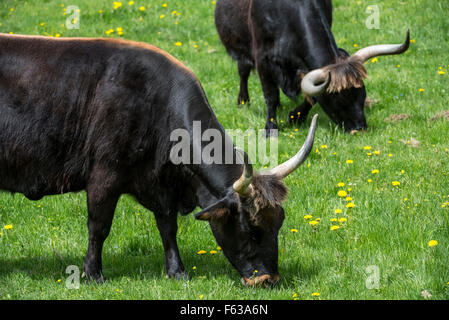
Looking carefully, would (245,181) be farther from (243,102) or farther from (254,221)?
(243,102)

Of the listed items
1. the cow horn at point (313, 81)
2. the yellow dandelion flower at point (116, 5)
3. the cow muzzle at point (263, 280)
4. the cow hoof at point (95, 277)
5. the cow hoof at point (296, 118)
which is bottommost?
the cow hoof at point (95, 277)

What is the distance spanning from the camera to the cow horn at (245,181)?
198 inches

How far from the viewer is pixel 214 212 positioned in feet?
17.5

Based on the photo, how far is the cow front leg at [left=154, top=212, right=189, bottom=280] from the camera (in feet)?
19.6

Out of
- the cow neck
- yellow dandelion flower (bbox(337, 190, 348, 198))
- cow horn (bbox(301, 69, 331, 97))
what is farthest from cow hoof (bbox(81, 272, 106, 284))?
the cow neck

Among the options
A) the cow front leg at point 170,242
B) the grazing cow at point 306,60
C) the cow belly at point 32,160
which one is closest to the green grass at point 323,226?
the cow front leg at point 170,242

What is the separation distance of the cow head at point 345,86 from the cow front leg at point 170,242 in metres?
3.33

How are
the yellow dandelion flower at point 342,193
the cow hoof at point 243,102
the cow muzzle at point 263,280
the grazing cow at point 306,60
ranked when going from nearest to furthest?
the cow muzzle at point 263,280, the yellow dandelion flower at point 342,193, the grazing cow at point 306,60, the cow hoof at point 243,102

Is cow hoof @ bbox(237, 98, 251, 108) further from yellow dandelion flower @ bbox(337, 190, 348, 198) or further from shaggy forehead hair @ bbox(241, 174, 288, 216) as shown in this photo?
shaggy forehead hair @ bbox(241, 174, 288, 216)

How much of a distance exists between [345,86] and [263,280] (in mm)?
4099

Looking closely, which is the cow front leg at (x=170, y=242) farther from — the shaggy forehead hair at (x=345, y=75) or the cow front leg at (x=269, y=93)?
the cow front leg at (x=269, y=93)

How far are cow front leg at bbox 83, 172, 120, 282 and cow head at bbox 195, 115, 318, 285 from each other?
86 cm
